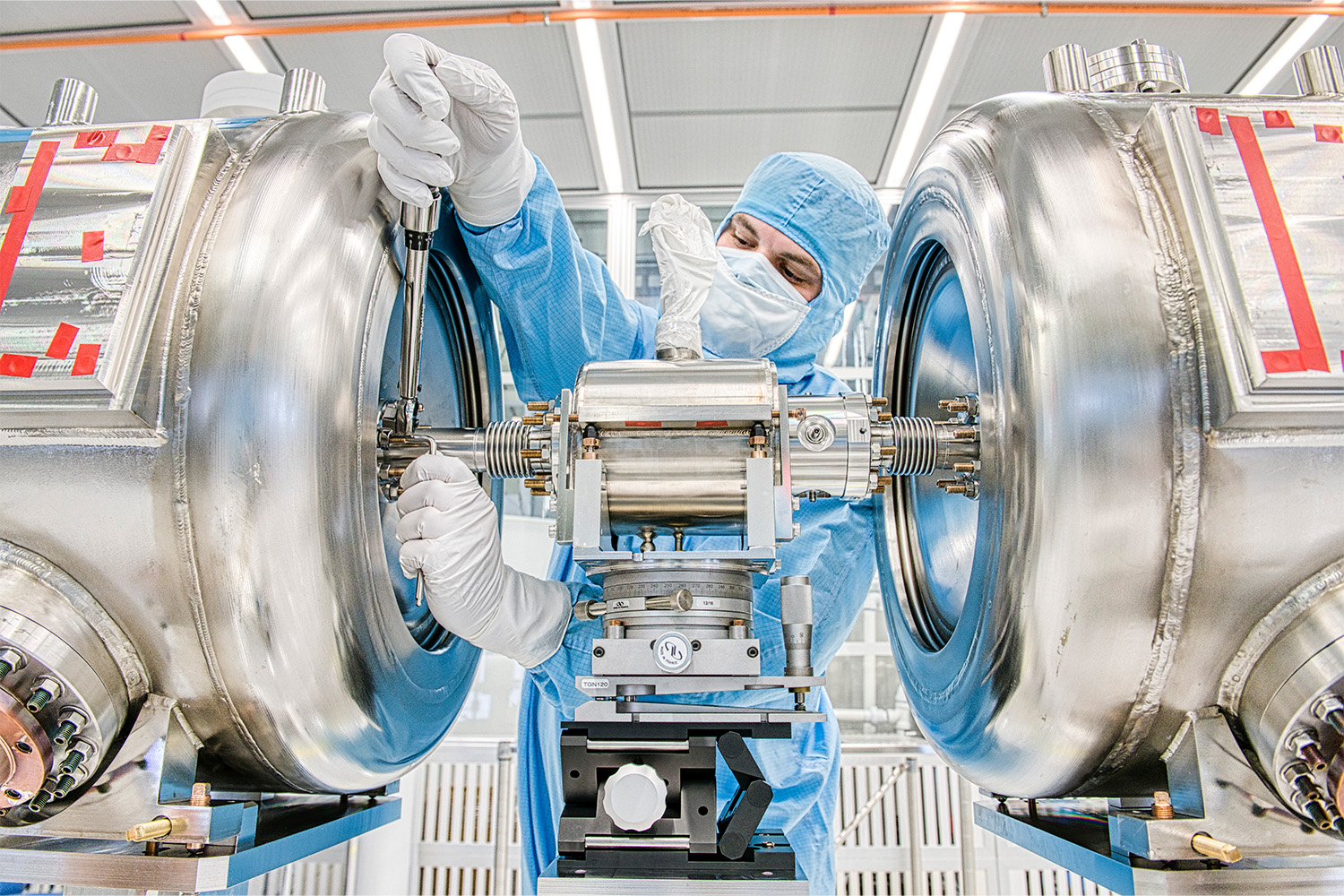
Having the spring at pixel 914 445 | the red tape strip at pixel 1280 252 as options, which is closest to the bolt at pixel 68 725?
the spring at pixel 914 445

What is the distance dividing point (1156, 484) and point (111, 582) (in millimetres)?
906

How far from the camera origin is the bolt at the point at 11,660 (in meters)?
0.72

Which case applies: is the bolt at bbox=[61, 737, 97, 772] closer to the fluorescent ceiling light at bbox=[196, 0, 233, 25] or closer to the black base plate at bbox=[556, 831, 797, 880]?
the black base plate at bbox=[556, 831, 797, 880]

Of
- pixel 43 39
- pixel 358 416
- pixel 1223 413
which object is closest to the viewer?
pixel 1223 413

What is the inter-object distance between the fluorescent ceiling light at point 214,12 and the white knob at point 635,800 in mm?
2203

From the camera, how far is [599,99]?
7.84 ft

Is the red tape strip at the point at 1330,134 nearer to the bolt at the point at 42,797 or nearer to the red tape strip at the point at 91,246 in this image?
the red tape strip at the point at 91,246

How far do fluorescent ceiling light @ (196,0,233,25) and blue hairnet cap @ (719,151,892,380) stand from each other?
1486 mm

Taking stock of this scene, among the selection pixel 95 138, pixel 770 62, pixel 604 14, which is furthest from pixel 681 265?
pixel 770 62

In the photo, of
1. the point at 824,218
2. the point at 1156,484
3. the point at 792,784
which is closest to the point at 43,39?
the point at 824,218

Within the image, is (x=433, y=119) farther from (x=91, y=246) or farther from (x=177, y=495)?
(x=177, y=495)

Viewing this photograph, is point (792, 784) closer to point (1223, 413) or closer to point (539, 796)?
point (539, 796)

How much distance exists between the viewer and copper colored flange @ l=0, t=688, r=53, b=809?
0.71 m

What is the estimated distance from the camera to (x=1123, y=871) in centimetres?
73
